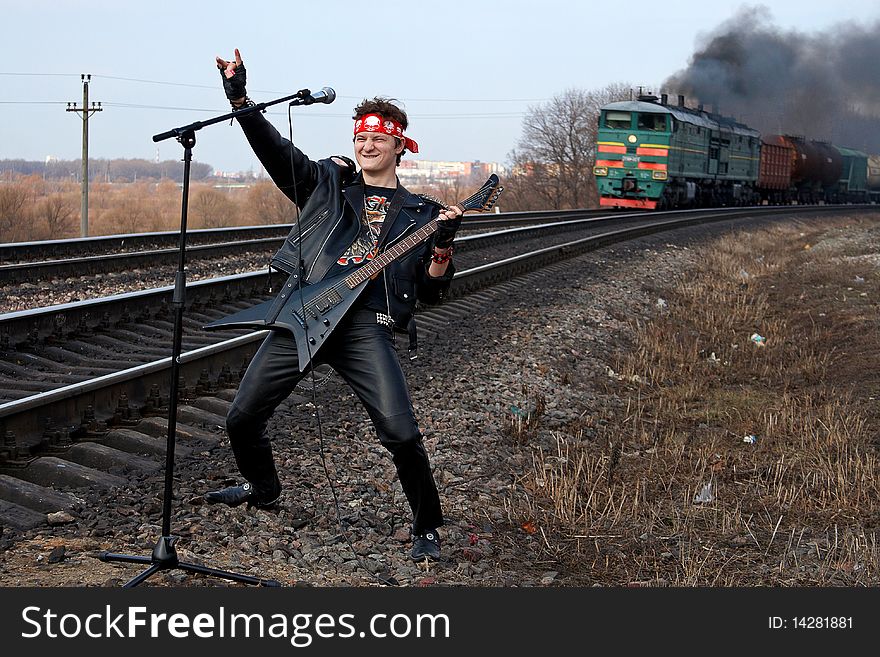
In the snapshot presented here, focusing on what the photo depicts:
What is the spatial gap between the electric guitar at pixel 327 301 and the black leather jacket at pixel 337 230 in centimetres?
5

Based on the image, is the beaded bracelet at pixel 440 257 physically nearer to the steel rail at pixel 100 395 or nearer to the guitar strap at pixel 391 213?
the guitar strap at pixel 391 213

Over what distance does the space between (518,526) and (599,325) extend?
7377 mm

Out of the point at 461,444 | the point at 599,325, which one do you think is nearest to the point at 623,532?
the point at 461,444

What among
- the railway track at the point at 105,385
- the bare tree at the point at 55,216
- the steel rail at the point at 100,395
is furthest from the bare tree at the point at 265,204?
the steel rail at the point at 100,395

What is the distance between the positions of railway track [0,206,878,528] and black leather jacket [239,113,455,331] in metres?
1.84

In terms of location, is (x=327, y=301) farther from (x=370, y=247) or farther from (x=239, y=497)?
(x=239, y=497)

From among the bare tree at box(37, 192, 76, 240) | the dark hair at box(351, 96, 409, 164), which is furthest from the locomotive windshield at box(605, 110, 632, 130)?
the dark hair at box(351, 96, 409, 164)

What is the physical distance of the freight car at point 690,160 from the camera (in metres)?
33.6

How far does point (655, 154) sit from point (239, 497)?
96.9 feet

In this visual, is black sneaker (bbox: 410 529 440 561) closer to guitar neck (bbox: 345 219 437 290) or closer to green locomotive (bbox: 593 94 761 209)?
guitar neck (bbox: 345 219 437 290)

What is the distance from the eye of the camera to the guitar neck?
461 centimetres

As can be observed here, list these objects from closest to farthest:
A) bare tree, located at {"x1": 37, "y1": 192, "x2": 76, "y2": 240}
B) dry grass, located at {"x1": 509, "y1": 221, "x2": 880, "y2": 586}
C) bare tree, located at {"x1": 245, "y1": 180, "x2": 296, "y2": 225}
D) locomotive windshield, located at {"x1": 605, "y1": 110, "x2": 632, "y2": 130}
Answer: dry grass, located at {"x1": 509, "y1": 221, "x2": 880, "y2": 586}, locomotive windshield, located at {"x1": 605, "y1": 110, "x2": 632, "y2": 130}, bare tree, located at {"x1": 37, "y1": 192, "x2": 76, "y2": 240}, bare tree, located at {"x1": 245, "y1": 180, "x2": 296, "y2": 225}

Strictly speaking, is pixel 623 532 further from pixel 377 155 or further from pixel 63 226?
pixel 63 226

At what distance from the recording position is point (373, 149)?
473 centimetres
